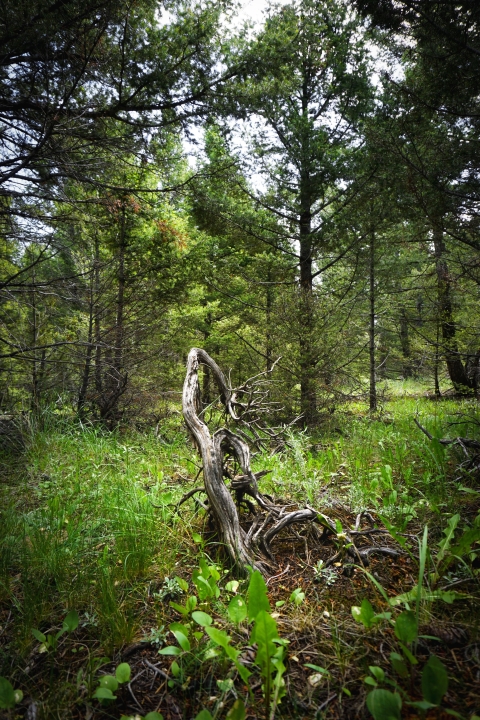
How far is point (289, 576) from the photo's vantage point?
1.84m

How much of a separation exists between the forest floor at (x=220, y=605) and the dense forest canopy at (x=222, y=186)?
2.16 m

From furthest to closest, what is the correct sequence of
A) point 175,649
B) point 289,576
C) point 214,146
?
point 214,146 < point 289,576 < point 175,649

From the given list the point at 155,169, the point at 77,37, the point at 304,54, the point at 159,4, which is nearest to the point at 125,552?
the point at 77,37

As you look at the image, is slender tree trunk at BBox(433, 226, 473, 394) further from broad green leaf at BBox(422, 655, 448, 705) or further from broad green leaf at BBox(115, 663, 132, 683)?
broad green leaf at BBox(115, 663, 132, 683)

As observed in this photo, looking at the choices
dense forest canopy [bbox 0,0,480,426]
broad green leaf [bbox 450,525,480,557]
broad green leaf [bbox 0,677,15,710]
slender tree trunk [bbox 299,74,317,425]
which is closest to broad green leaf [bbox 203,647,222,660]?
broad green leaf [bbox 0,677,15,710]

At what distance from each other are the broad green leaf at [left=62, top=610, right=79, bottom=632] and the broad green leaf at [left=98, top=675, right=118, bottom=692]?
0.30 m

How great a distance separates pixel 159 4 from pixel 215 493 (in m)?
6.01

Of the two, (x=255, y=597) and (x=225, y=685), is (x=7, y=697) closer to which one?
(x=225, y=685)

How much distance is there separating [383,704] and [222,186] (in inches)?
318

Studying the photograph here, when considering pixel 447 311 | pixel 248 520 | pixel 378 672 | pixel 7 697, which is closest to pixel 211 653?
pixel 378 672

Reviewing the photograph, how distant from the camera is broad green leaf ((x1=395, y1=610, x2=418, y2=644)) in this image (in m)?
1.18

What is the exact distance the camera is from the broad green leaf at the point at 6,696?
44.7 inches

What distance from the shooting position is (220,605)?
157 cm

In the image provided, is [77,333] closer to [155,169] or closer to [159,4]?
[155,169]
